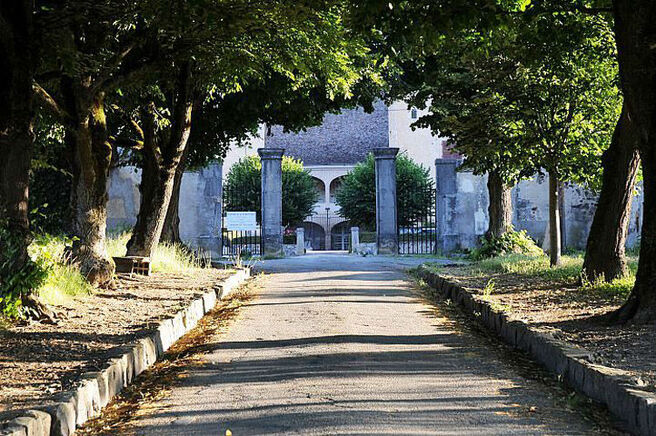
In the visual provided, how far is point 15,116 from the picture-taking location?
9.18 metres

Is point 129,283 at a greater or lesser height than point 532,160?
lesser

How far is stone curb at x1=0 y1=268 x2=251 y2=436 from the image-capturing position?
189 inches

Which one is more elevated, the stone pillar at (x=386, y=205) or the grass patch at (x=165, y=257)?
the stone pillar at (x=386, y=205)

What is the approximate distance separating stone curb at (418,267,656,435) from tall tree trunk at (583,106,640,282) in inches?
111

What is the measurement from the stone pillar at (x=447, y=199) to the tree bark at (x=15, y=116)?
23872 mm

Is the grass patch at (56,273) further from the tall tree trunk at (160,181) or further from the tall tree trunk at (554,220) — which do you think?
the tall tree trunk at (554,220)

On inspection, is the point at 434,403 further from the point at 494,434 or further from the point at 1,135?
the point at 1,135

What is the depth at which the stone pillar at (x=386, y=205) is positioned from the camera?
3338 centimetres

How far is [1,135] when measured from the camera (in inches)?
357

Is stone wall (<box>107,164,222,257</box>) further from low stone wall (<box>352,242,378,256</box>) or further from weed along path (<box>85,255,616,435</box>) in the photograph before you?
weed along path (<box>85,255,616,435</box>)

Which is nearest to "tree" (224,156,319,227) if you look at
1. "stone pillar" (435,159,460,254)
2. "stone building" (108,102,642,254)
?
"stone building" (108,102,642,254)

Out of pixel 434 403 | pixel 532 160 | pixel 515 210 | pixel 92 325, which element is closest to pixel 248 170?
pixel 515 210

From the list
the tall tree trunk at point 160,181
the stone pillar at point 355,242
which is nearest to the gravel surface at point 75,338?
the tall tree trunk at point 160,181

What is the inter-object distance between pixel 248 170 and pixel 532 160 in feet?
109
